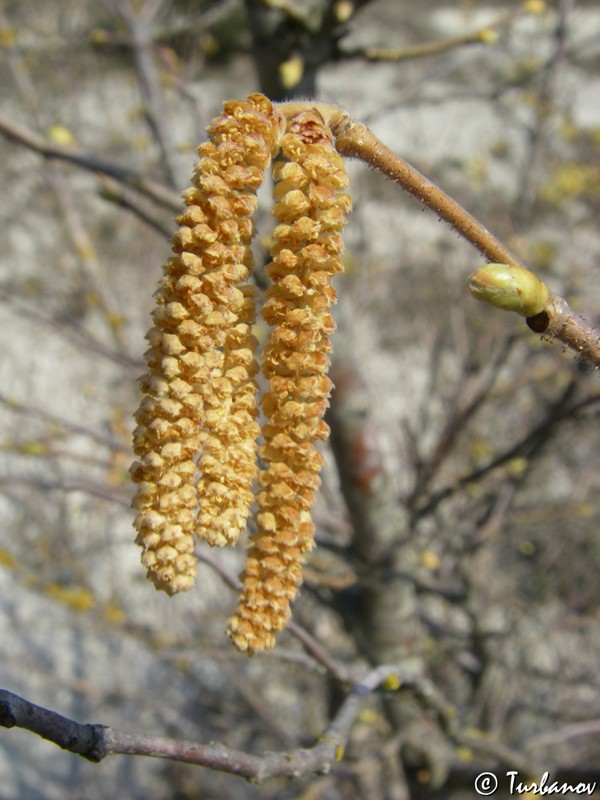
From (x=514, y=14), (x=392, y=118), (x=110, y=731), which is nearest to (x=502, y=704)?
(x=514, y=14)

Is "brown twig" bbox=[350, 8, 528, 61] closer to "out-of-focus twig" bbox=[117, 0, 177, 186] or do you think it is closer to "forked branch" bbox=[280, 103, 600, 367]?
"out-of-focus twig" bbox=[117, 0, 177, 186]

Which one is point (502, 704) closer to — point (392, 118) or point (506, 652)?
point (506, 652)

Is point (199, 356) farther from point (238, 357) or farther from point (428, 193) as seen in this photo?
point (428, 193)

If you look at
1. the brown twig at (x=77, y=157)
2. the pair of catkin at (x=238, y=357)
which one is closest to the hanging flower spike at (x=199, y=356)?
the pair of catkin at (x=238, y=357)

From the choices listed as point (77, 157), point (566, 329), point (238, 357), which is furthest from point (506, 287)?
point (77, 157)

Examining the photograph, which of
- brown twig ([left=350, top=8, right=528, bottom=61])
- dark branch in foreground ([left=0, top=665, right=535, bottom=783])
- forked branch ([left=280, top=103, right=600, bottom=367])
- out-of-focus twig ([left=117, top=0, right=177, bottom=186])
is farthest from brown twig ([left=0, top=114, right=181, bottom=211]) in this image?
dark branch in foreground ([left=0, top=665, right=535, bottom=783])

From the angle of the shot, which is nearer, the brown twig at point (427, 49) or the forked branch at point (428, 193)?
the forked branch at point (428, 193)

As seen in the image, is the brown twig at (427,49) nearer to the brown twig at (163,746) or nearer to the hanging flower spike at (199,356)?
the hanging flower spike at (199,356)

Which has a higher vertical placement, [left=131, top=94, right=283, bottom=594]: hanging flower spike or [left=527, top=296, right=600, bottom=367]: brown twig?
[left=527, top=296, right=600, bottom=367]: brown twig
